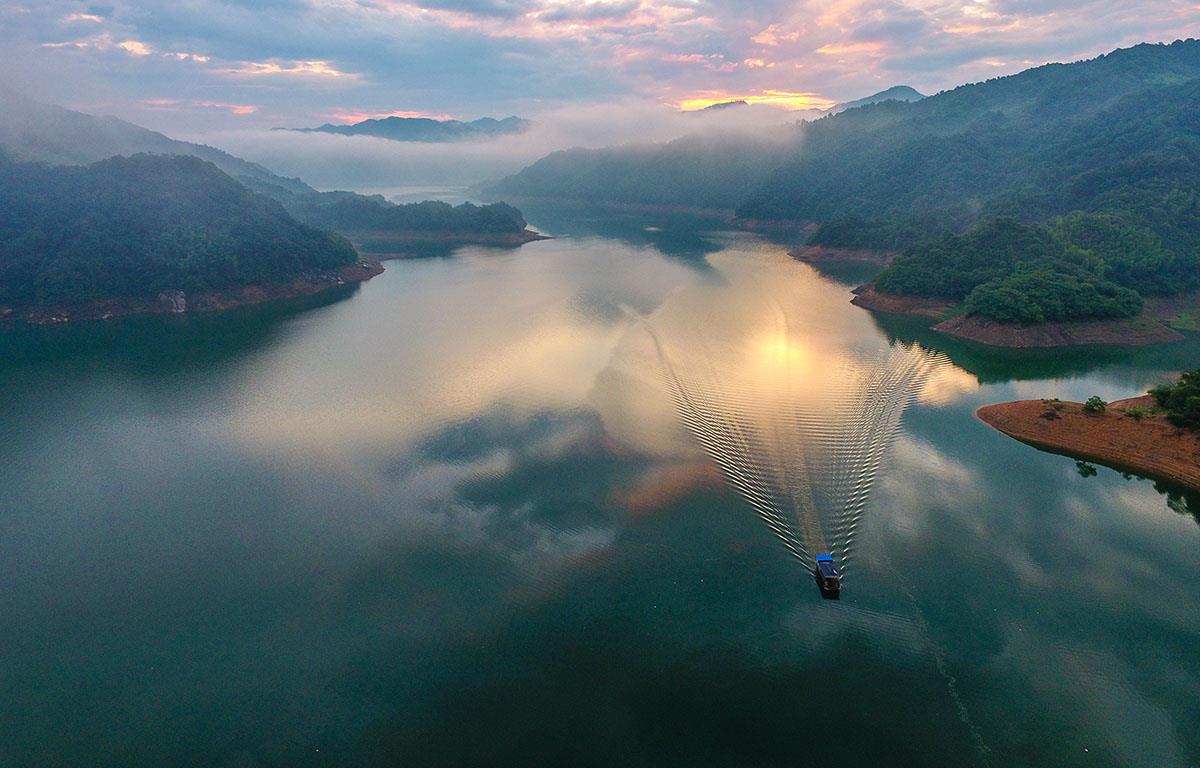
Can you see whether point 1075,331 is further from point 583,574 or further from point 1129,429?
point 583,574

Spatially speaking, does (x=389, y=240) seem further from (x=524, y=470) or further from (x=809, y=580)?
(x=809, y=580)

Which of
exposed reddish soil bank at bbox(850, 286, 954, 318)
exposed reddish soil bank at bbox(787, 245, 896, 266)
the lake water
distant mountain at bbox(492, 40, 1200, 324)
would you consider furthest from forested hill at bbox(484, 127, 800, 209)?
the lake water

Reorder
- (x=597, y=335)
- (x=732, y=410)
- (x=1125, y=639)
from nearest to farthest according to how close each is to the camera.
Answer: (x=1125, y=639)
(x=732, y=410)
(x=597, y=335)

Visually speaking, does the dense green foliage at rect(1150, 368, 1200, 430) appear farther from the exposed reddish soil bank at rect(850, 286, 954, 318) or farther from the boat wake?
the exposed reddish soil bank at rect(850, 286, 954, 318)

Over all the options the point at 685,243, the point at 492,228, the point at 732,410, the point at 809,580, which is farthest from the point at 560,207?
the point at 809,580

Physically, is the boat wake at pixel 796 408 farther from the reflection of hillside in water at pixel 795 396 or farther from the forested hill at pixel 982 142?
the forested hill at pixel 982 142

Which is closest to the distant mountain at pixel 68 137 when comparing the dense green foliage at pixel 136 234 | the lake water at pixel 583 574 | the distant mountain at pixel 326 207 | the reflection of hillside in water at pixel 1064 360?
the distant mountain at pixel 326 207

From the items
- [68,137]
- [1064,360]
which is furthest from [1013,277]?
[68,137]
